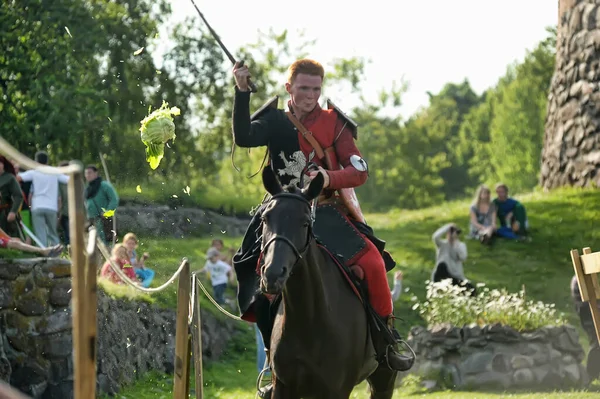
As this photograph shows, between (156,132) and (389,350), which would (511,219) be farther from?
(389,350)

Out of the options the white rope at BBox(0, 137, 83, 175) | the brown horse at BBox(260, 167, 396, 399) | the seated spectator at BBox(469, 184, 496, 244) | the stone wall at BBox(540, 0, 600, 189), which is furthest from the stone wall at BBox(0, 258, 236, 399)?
the stone wall at BBox(540, 0, 600, 189)

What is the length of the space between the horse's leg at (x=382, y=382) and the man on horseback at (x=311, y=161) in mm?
422

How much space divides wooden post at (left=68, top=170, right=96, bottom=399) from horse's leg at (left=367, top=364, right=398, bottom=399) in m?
4.41


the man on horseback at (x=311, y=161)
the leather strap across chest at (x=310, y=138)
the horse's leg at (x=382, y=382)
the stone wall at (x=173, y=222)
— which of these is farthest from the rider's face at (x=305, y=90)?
the stone wall at (x=173, y=222)

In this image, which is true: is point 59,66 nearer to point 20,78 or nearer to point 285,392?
point 20,78

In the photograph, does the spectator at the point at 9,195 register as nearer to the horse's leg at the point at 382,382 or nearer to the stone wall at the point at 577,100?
the horse's leg at the point at 382,382

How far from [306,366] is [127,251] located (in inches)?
337

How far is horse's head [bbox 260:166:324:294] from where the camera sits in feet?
23.8

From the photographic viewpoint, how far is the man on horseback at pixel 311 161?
29.6 feet

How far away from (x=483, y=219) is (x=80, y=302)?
21.8 m

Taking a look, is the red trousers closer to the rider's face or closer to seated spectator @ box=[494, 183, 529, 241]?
the rider's face

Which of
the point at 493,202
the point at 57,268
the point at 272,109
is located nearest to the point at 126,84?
the point at 493,202

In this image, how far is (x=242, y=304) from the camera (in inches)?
364

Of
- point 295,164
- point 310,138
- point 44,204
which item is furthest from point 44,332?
point 310,138
